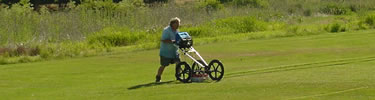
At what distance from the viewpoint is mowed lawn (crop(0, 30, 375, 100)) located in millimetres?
15134

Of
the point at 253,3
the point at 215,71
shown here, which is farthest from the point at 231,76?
the point at 253,3

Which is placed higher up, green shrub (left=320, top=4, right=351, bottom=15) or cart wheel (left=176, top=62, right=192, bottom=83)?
cart wheel (left=176, top=62, right=192, bottom=83)

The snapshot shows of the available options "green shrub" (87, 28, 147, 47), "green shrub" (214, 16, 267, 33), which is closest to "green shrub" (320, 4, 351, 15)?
"green shrub" (214, 16, 267, 33)

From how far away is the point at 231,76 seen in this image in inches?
756

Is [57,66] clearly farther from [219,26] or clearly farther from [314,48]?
[219,26]

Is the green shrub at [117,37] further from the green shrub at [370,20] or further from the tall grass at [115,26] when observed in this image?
the green shrub at [370,20]

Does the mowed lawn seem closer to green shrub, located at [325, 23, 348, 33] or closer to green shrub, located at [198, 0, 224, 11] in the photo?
green shrub, located at [325, 23, 348, 33]

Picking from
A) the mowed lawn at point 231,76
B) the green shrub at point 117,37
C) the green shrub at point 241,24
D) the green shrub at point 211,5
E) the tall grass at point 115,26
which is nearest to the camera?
the mowed lawn at point 231,76

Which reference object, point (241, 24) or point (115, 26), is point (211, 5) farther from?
point (115, 26)

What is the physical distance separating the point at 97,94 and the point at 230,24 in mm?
26131

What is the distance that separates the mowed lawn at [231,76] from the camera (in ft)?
49.7

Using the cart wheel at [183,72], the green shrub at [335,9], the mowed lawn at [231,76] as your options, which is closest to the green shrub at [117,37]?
the mowed lawn at [231,76]

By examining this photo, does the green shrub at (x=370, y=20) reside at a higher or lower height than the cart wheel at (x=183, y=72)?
lower

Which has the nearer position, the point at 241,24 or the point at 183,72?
the point at 183,72
